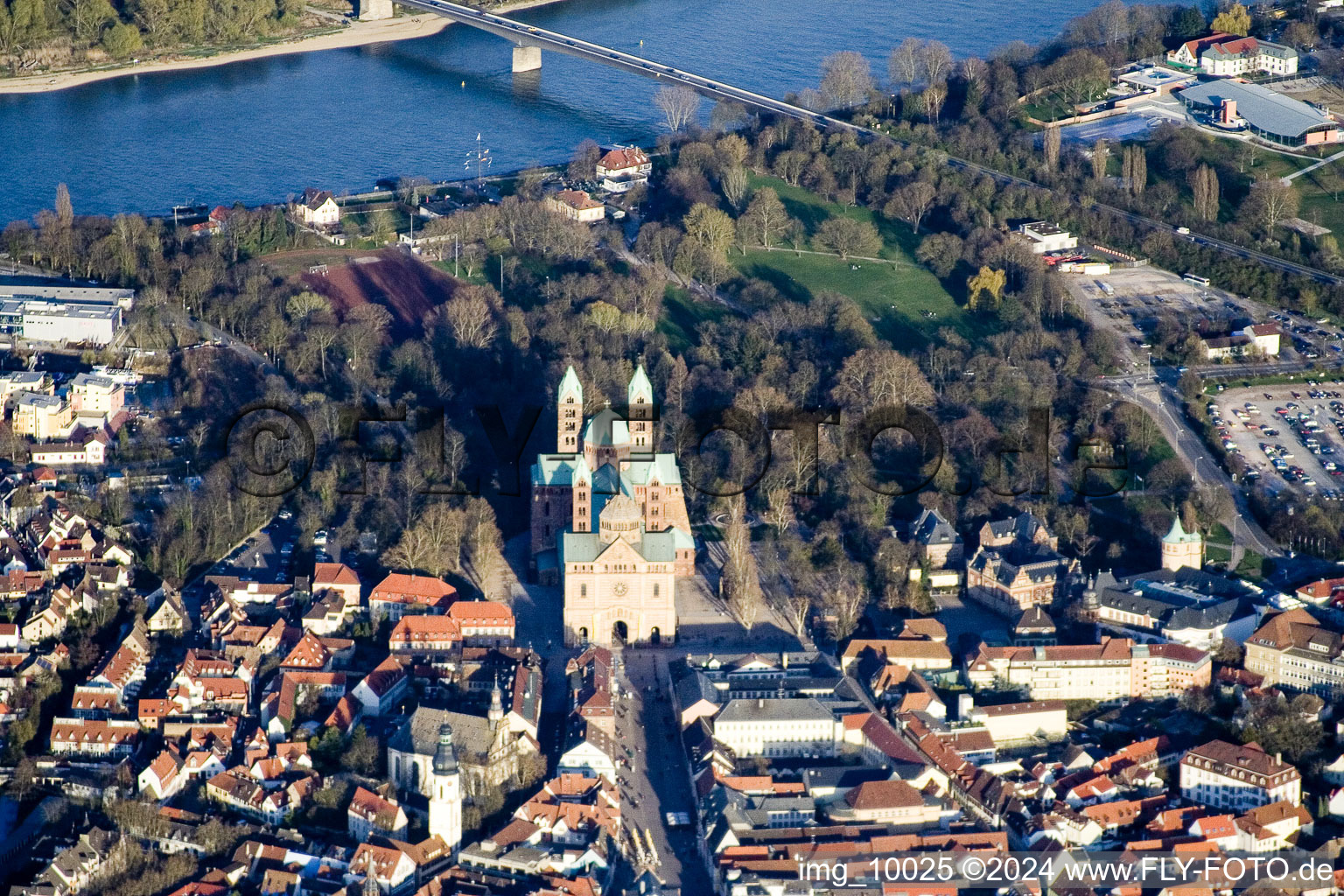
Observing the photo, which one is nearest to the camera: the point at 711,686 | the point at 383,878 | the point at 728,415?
the point at 383,878

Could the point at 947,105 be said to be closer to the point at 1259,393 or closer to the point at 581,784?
the point at 1259,393

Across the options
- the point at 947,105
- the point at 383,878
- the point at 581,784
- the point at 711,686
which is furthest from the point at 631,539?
the point at 947,105

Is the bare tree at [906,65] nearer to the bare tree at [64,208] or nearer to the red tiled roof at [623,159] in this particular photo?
the red tiled roof at [623,159]

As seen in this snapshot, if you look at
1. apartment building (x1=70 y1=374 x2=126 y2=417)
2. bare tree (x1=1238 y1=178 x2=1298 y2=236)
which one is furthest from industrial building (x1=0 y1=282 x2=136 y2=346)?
bare tree (x1=1238 y1=178 x2=1298 y2=236)

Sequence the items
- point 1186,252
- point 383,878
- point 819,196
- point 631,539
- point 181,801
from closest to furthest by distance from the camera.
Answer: point 383,878 < point 181,801 < point 631,539 < point 1186,252 < point 819,196

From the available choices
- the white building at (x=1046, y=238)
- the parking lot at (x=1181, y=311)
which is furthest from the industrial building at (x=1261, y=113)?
the parking lot at (x=1181, y=311)

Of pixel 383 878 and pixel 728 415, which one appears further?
pixel 728 415

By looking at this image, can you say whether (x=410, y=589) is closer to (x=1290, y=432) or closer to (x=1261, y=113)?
(x=1290, y=432)
